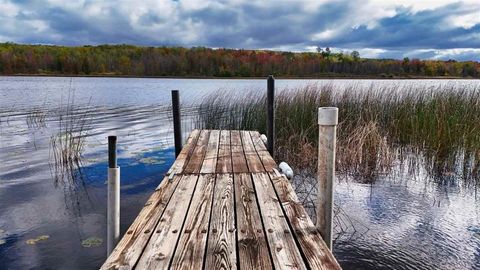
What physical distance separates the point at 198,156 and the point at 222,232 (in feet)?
8.76

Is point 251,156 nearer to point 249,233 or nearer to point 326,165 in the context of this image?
Answer: point 326,165

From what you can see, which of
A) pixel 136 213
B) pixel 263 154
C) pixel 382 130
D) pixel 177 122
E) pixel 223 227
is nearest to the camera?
pixel 223 227

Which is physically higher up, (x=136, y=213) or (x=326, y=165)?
(x=326, y=165)

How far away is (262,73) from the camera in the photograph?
45.7 meters

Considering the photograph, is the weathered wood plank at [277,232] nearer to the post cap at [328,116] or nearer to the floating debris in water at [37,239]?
the post cap at [328,116]

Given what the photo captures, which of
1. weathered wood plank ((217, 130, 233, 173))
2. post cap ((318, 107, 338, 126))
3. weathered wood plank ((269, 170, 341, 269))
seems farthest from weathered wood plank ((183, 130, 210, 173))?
post cap ((318, 107, 338, 126))

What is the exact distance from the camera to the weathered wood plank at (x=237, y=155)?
14.6 feet

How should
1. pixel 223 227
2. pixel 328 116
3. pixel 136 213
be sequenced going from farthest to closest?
pixel 136 213, pixel 328 116, pixel 223 227

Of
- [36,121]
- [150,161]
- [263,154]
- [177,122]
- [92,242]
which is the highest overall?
[177,122]

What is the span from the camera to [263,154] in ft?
17.3

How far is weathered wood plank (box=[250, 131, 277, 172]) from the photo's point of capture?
4.52 m

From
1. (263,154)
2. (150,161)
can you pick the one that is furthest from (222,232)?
(150,161)

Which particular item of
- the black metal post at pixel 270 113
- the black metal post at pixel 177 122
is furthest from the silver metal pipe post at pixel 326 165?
the black metal post at pixel 177 122

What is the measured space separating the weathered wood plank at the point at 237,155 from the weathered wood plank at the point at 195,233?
2.63 feet
